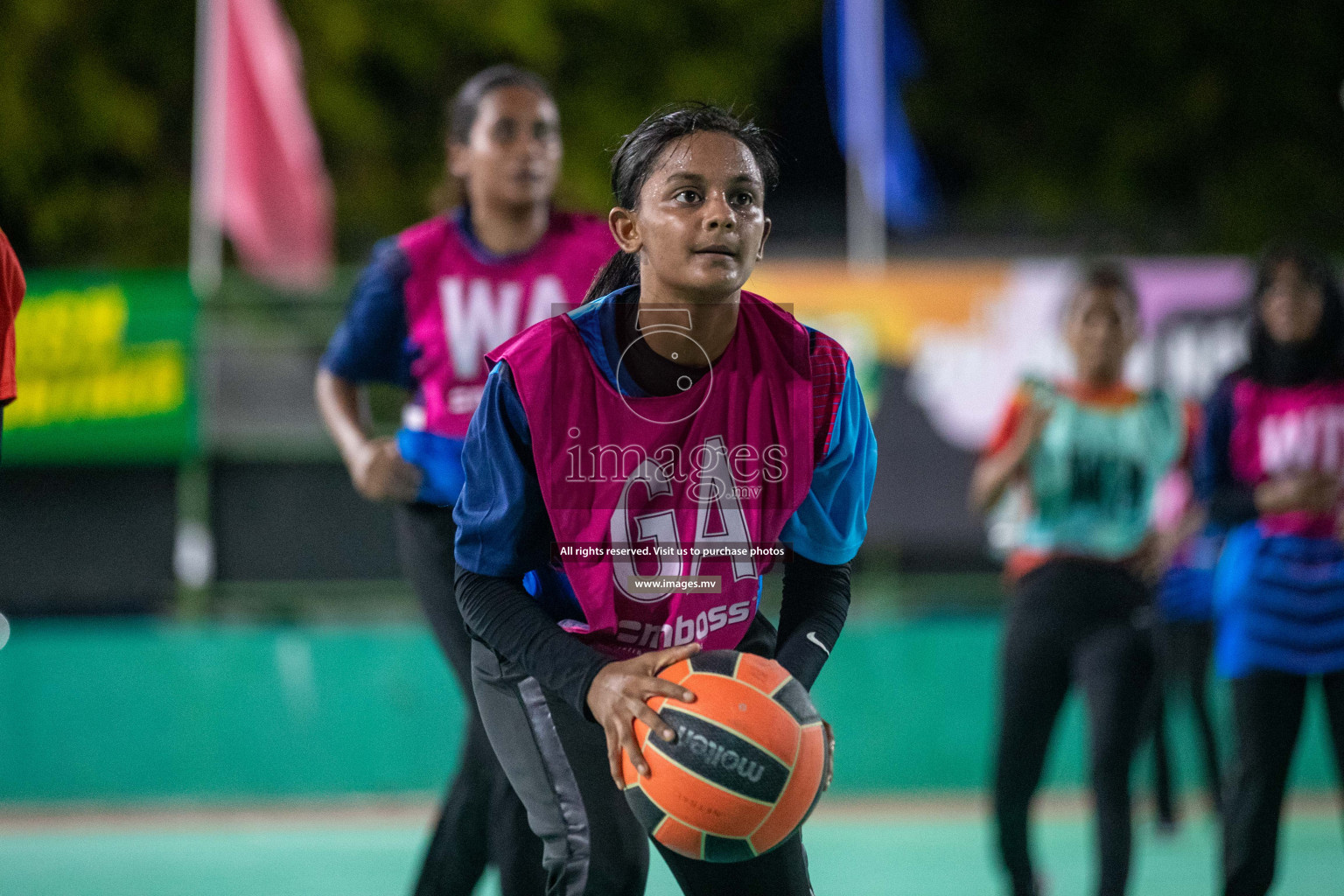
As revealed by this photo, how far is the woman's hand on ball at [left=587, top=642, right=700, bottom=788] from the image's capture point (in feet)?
7.93

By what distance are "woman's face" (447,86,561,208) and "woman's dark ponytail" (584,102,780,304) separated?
1.10 meters

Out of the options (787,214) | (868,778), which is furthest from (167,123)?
(868,778)

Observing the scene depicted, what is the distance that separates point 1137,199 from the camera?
1525 centimetres

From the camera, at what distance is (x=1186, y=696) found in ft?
24.2

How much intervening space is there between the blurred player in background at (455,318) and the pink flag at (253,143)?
13.8ft

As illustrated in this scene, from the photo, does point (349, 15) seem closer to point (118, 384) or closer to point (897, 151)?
point (897, 151)

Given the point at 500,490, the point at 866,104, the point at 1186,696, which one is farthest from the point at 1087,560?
the point at 866,104

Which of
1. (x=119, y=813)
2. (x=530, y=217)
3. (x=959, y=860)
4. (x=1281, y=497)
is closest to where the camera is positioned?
(x=530, y=217)

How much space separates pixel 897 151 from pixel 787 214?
6466mm

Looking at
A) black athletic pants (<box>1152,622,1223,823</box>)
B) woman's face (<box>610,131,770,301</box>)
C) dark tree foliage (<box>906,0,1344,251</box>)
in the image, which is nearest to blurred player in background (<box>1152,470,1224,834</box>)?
black athletic pants (<box>1152,622,1223,823</box>)

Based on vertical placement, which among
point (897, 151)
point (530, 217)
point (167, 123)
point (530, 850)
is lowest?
point (530, 850)

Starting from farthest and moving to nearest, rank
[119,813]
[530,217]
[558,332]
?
1. [119,813]
2. [530,217]
3. [558,332]

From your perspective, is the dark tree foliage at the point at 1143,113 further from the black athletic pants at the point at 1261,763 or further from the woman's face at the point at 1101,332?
the black athletic pants at the point at 1261,763

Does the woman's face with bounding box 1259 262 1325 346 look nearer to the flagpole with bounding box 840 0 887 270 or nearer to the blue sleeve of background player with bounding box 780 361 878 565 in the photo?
the blue sleeve of background player with bounding box 780 361 878 565
